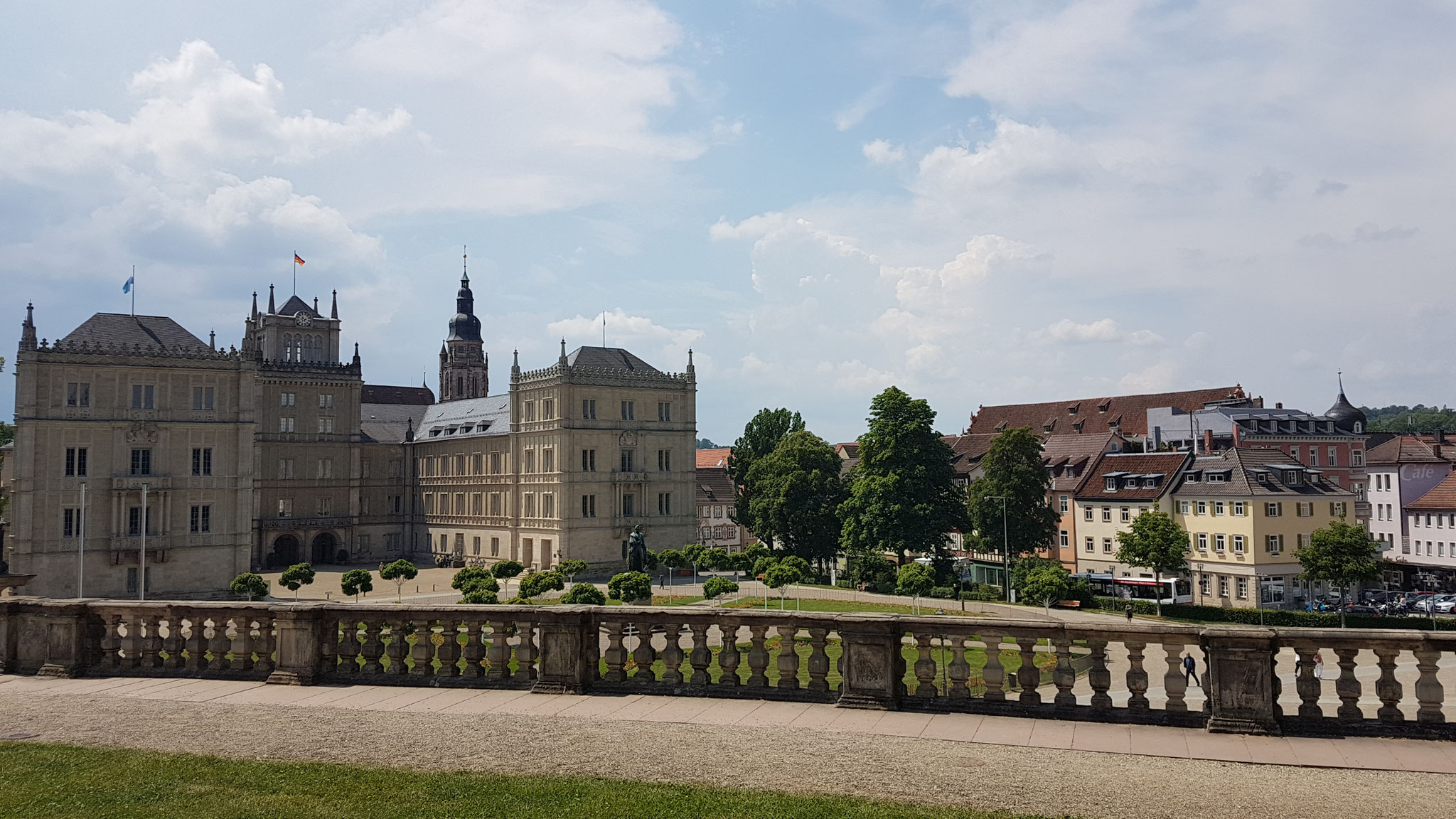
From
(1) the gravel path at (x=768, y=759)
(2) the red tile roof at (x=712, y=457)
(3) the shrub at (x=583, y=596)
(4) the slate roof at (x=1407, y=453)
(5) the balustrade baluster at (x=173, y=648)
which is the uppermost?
(2) the red tile roof at (x=712, y=457)

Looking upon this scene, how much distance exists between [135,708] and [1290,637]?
14761 mm

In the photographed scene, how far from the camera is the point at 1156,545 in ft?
213

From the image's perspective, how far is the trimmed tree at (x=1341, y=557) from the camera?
60.8 m

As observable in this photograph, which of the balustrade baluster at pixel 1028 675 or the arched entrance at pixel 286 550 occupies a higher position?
the balustrade baluster at pixel 1028 675

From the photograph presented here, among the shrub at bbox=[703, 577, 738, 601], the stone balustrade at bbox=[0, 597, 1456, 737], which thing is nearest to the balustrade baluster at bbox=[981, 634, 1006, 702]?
the stone balustrade at bbox=[0, 597, 1456, 737]

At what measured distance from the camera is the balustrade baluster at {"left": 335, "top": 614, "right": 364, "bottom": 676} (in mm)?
16203

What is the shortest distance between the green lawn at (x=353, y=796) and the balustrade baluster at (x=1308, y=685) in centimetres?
490

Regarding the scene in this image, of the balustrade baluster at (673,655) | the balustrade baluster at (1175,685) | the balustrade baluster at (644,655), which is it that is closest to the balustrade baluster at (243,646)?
the balustrade baluster at (644,655)

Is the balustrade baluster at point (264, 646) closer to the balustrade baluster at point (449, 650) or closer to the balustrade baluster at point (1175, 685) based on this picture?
the balustrade baluster at point (449, 650)

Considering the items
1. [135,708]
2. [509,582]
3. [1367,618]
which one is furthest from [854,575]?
[135,708]

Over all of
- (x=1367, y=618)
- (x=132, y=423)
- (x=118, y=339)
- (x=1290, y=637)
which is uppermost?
(x=118, y=339)

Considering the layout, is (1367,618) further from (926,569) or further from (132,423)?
(132,423)

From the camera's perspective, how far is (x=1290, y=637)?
12.1 m

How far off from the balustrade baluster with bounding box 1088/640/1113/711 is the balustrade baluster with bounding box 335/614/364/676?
10574 mm
